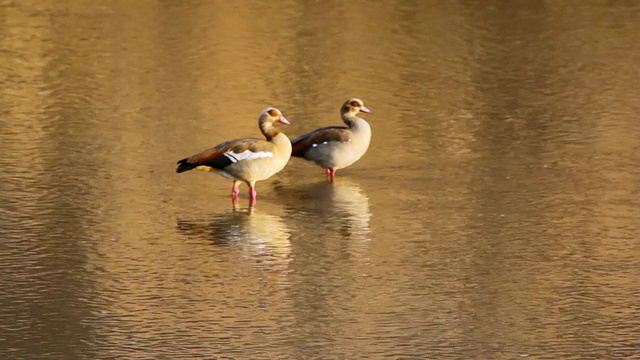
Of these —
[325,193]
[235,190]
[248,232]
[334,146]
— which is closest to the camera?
[248,232]

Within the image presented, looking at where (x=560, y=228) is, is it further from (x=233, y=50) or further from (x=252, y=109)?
(x=233, y=50)

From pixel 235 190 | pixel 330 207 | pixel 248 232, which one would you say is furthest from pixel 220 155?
pixel 248 232

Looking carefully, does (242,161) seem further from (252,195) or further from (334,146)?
(334,146)

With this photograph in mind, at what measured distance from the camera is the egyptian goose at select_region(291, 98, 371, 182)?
14.5 m

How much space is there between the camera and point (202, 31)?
76.8 feet

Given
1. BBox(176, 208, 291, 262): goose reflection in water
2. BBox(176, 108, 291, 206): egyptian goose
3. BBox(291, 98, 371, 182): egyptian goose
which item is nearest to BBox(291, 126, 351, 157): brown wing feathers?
BBox(291, 98, 371, 182): egyptian goose

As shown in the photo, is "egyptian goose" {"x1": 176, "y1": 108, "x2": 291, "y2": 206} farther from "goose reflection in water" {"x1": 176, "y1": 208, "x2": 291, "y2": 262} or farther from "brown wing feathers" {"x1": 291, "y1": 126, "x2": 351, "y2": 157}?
"brown wing feathers" {"x1": 291, "y1": 126, "x2": 351, "y2": 157}

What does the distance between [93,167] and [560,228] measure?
484 centimetres

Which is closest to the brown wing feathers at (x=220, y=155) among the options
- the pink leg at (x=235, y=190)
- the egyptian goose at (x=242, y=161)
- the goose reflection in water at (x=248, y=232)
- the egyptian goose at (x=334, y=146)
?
the egyptian goose at (x=242, y=161)

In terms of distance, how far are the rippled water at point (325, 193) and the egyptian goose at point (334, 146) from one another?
25cm

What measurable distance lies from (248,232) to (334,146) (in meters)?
2.39

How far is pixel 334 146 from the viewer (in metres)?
14.5

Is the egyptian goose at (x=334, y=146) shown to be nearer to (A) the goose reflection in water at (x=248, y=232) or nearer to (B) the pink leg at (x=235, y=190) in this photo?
(B) the pink leg at (x=235, y=190)

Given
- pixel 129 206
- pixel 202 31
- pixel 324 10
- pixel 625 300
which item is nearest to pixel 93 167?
pixel 129 206
